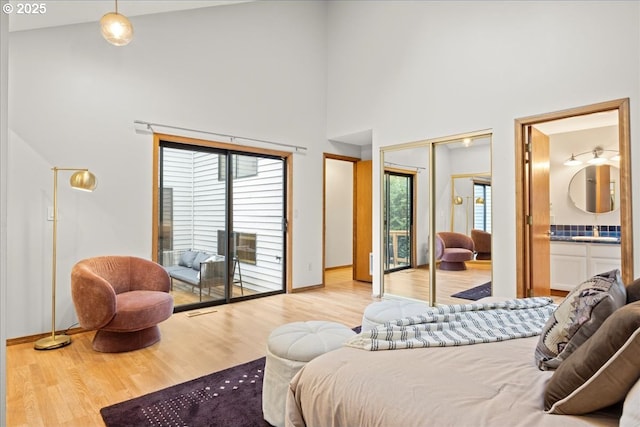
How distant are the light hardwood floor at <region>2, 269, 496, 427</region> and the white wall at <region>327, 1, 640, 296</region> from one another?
2.01 metres

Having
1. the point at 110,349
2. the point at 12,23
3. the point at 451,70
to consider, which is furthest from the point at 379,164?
the point at 12,23

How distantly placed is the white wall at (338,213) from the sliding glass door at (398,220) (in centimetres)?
A: 263

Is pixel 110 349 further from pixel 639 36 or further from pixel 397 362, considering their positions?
pixel 639 36

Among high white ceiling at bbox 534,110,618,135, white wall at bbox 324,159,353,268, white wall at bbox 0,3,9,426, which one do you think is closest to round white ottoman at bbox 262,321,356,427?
white wall at bbox 0,3,9,426

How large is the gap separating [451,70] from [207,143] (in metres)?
3.13

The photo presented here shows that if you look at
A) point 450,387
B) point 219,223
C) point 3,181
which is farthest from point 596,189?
point 3,181

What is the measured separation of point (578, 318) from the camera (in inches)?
48.3

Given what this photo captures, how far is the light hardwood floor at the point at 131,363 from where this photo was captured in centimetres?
204

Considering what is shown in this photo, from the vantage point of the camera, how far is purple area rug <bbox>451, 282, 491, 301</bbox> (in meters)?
3.93

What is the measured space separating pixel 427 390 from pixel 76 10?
3.96 m

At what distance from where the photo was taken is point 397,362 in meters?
1.32

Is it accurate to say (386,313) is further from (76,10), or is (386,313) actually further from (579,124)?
(579,124)

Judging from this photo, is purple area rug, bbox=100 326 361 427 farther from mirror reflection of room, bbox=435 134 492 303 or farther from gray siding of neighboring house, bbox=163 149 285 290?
mirror reflection of room, bbox=435 134 492 303

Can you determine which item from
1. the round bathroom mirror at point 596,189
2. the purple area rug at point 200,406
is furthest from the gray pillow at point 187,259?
the round bathroom mirror at point 596,189
